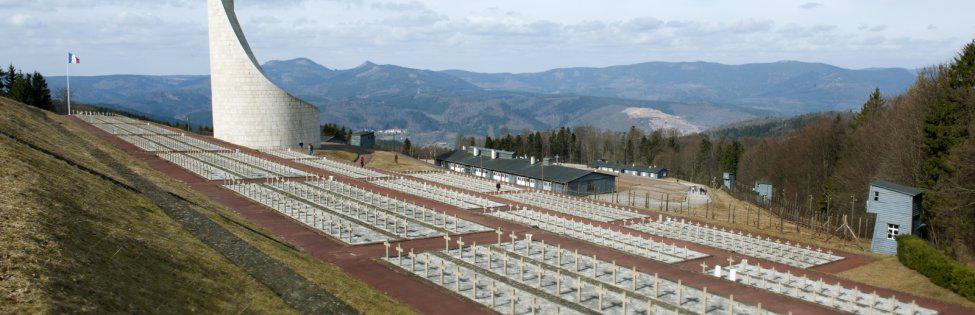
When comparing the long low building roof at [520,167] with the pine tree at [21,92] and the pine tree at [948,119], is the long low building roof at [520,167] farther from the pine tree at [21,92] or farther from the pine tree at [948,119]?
the pine tree at [21,92]

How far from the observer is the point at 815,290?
2134 centimetres

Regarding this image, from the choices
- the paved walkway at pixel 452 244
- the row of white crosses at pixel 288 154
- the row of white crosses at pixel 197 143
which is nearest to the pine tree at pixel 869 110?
the paved walkway at pixel 452 244

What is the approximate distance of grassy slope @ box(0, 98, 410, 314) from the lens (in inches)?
478

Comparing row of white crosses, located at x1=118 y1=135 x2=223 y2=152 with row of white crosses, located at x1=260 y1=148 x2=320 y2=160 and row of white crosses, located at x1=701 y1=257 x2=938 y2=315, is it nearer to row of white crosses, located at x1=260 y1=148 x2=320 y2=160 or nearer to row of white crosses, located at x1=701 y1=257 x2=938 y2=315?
row of white crosses, located at x1=260 y1=148 x2=320 y2=160

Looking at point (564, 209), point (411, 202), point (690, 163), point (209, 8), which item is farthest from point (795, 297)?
point (690, 163)

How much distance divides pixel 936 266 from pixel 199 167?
47.0 m

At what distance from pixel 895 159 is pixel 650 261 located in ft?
81.2

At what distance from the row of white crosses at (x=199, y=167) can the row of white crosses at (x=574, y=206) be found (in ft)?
66.6

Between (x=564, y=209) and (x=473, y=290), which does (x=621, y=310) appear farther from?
(x=564, y=209)

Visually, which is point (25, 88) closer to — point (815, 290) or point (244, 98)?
point (244, 98)

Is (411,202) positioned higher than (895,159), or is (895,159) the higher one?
(895,159)

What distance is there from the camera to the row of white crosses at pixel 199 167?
46.1 metres

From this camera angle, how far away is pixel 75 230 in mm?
15898

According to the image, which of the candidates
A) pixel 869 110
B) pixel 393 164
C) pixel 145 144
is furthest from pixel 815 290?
pixel 145 144
